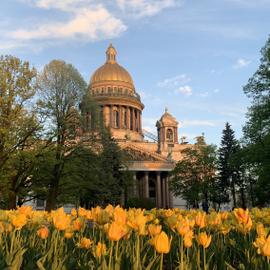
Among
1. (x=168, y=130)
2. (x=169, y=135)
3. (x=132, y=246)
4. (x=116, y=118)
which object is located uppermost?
(x=116, y=118)

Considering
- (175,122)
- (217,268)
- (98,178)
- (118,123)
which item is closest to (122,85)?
(118,123)

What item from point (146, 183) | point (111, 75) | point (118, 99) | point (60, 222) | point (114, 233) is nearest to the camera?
point (114, 233)

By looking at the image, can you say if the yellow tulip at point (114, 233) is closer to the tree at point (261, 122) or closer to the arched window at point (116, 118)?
the tree at point (261, 122)

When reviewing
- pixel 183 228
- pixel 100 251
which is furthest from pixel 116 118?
pixel 100 251

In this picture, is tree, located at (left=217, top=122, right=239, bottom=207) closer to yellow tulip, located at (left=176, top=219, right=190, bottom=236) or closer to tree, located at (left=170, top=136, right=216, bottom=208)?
tree, located at (left=170, top=136, right=216, bottom=208)

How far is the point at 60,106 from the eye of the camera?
98.3 feet

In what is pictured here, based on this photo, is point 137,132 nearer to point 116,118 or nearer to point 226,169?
point 116,118

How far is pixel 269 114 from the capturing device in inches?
1086

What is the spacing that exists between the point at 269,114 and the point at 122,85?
72765 mm

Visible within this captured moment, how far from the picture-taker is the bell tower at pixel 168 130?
87.9 m

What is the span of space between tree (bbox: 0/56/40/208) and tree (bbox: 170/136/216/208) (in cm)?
2544

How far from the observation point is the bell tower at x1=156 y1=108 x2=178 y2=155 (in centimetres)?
8788

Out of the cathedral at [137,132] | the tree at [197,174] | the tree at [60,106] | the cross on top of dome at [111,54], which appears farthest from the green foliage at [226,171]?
the cross on top of dome at [111,54]

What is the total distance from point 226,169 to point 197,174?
741 centimetres
